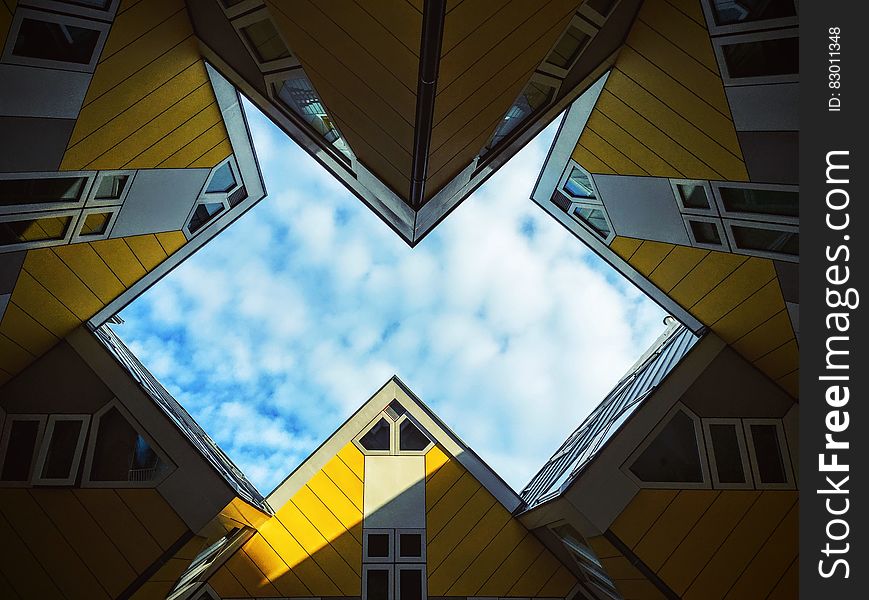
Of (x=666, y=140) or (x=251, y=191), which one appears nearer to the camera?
(x=666, y=140)

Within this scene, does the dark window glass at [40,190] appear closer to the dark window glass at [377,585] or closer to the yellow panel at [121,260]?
the yellow panel at [121,260]

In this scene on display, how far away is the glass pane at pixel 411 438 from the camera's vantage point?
50.6 ft

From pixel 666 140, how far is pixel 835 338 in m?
5.73

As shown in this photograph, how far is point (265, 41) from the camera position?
8.91 metres

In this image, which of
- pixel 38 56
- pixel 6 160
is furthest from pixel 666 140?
pixel 6 160

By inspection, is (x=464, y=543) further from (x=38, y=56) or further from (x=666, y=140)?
(x=38, y=56)

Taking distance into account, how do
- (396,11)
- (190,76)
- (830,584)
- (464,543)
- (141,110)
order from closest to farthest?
(830,584), (396,11), (141,110), (190,76), (464,543)

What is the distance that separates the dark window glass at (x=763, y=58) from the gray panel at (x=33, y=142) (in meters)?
9.35

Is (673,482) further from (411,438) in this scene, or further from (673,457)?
(411,438)

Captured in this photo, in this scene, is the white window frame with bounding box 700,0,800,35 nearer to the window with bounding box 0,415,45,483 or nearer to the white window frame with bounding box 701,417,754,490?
the white window frame with bounding box 701,417,754,490

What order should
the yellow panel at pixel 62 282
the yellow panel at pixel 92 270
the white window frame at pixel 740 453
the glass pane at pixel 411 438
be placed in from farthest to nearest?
the glass pane at pixel 411 438, the white window frame at pixel 740 453, the yellow panel at pixel 92 270, the yellow panel at pixel 62 282

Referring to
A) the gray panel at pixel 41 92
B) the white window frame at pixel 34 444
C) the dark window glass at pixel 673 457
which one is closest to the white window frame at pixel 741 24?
the dark window glass at pixel 673 457

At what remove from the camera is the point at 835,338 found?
17.2ft

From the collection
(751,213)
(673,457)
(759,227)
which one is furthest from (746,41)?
(673,457)
